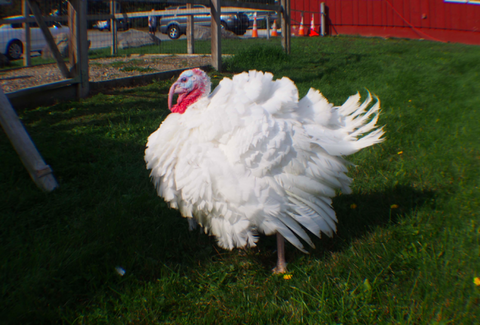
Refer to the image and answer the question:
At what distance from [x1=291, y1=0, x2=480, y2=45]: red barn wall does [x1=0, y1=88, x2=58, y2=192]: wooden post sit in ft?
39.9

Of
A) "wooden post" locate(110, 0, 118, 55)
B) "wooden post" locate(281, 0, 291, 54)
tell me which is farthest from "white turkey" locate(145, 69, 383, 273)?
"wooden post" locate(110, 0, 118, 55)

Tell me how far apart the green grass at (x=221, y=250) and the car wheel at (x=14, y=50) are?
1037 cm

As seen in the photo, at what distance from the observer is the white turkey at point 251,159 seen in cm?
203

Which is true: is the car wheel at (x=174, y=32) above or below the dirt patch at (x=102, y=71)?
above

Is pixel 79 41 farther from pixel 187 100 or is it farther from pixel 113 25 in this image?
pixel 113 25

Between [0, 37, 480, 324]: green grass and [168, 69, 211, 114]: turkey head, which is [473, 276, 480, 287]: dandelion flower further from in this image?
[168, 69, 211, 114]: turkey head

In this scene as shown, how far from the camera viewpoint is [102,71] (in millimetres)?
6770

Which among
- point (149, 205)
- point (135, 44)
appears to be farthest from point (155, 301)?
point (135, 44)

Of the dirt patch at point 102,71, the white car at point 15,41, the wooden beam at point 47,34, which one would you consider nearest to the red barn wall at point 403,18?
the dirt patch at point 102,71

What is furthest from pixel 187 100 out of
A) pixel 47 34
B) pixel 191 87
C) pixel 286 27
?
pixel 286 27

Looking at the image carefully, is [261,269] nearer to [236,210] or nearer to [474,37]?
[236,210]

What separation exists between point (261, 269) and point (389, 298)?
73cm

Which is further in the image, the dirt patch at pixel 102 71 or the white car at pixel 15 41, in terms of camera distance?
the white car at pixel 15 41

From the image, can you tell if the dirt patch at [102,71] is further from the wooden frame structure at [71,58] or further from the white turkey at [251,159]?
the white turkey at [251,159]
